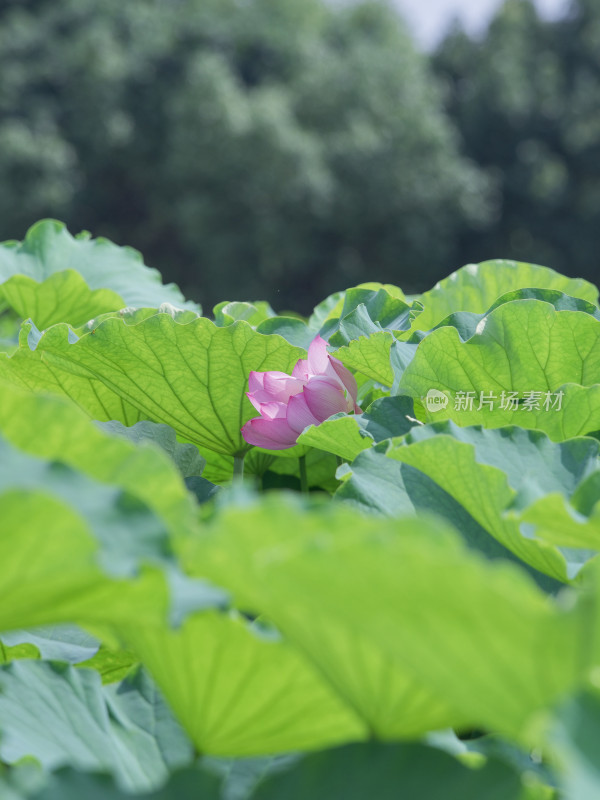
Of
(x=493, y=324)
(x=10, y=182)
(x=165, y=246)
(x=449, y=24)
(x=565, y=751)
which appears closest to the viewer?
(x=565, y=751)

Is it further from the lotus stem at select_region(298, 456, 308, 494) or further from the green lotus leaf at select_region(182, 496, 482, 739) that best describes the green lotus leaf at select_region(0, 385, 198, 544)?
the lotus stem at select_region(298, 456, 308, 494)

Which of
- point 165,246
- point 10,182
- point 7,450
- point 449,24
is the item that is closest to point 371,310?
point 7,450

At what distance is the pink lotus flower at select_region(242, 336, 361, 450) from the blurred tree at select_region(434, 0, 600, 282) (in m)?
17.0

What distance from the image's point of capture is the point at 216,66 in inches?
628

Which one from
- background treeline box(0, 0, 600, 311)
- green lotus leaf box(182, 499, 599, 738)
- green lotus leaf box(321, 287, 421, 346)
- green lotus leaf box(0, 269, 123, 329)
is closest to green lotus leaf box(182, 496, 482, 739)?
green lotus leaf box(182, 499, 599, 738)

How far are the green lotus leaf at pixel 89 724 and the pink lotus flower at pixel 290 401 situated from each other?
24 centimetres

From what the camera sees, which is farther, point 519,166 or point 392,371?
point 519,166

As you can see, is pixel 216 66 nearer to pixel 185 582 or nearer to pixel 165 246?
pixel 165 246

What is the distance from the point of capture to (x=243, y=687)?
0.34m

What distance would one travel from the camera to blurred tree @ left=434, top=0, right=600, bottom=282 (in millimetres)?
17359

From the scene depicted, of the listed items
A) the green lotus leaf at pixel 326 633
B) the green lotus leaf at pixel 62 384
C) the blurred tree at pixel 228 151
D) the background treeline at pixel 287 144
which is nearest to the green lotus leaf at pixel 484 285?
the green lotus leaf at pixel 62 384

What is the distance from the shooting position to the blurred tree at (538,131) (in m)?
17.4

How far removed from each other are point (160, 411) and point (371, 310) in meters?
0.22

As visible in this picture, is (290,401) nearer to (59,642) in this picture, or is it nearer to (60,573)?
(59,642)
